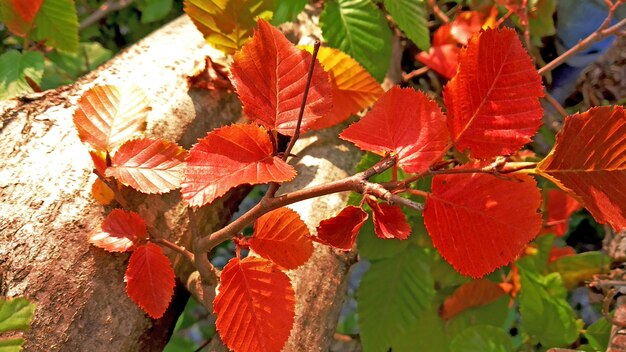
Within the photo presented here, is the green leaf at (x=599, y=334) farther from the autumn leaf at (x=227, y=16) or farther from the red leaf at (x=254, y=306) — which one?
the autumn leaf at (x=227, y=16)

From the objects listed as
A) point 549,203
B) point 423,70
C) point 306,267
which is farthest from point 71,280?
point 549,203

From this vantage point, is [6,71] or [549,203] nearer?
[6,71]

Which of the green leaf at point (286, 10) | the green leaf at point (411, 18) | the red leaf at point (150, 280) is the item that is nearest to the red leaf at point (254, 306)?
the red leaf at point (150, 280)

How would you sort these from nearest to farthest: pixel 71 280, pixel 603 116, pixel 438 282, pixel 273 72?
pixel 603 116
pixel 273 72
pixel 71 280
pixel 438 282

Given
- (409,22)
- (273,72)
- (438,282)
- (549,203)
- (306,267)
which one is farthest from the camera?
(549,203)

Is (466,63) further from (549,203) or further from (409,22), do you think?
(549,203)
